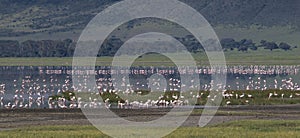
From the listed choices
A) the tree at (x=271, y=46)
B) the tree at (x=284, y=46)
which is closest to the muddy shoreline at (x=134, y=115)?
the tree at (x=284, y=46)

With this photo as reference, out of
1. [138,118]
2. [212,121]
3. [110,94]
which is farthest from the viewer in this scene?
[110,94]

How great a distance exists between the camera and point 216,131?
41875mm

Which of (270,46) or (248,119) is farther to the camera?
(270,46)

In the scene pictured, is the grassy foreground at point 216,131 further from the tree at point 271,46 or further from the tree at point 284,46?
the tree at point 271,46

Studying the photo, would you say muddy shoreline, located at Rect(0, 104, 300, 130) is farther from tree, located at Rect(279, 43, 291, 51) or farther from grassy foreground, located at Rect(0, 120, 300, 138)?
tree, located at Rect(279, 43, 291, 51)

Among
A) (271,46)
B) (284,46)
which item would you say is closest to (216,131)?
(284,46)

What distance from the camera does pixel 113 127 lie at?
45.2 metres

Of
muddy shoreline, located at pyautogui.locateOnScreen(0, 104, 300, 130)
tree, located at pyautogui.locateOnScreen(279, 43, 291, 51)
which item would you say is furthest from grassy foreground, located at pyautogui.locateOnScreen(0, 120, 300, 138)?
tree, located at pyautogui.locateOnScreen(279, 43, 291, 51)

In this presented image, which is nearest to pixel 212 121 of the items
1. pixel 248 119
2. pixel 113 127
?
pixel 248 119

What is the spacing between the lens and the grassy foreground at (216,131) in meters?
40.2

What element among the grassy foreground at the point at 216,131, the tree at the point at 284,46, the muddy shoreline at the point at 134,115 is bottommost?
the grassy foreground at the point at 216,131

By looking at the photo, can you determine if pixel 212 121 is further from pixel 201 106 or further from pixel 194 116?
pixel 201 106

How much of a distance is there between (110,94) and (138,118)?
16.9 meters

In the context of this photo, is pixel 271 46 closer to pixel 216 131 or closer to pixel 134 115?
pixel 134 115
